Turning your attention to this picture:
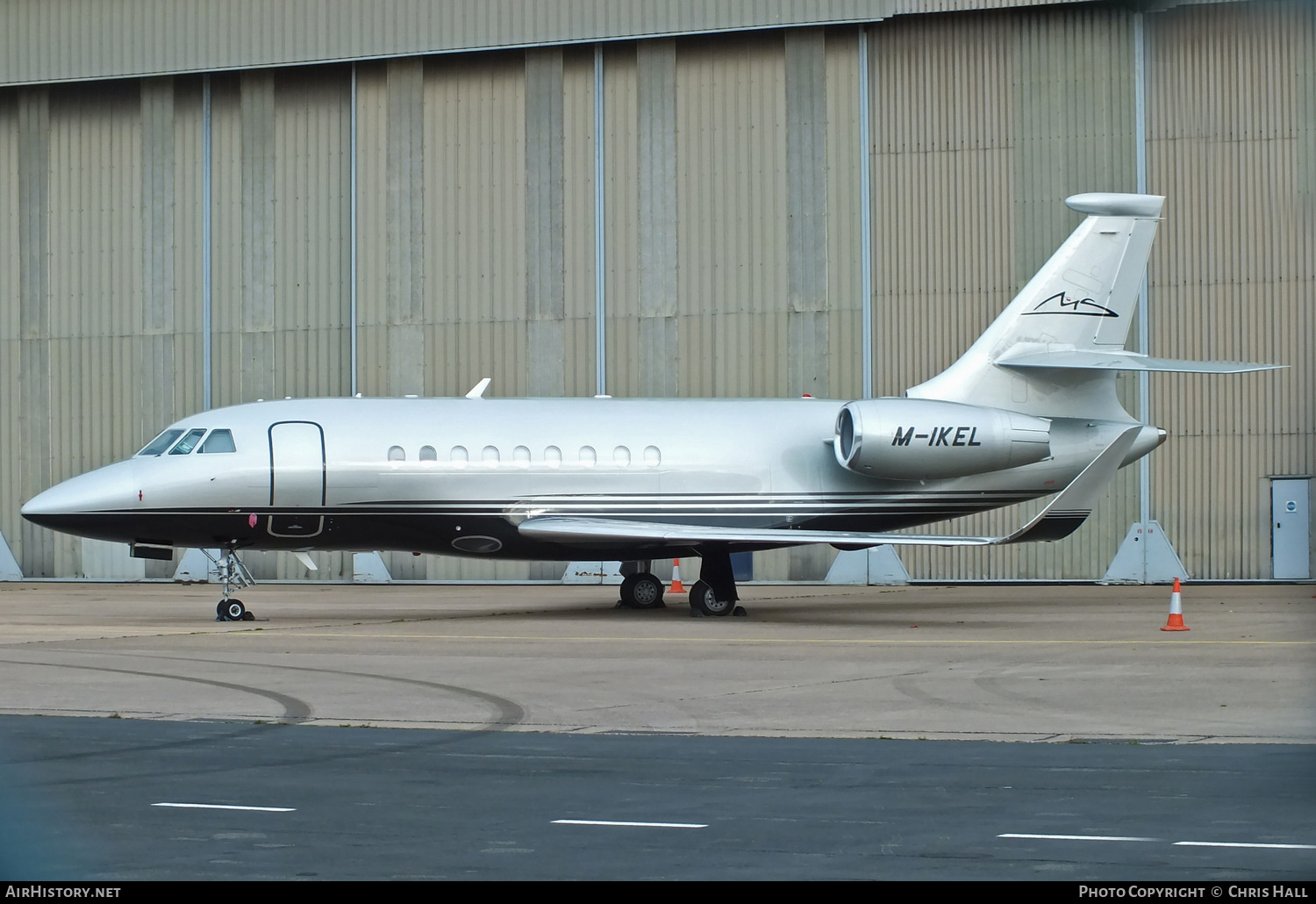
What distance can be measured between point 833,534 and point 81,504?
10.8 m

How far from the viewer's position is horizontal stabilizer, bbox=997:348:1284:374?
2344 centimetres

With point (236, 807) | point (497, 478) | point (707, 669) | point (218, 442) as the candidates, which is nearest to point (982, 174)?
point (497, 478)

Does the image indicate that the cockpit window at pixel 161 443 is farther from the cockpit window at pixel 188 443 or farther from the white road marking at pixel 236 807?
the white road marking at pixel 236 807

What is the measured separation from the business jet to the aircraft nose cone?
3 centimetres

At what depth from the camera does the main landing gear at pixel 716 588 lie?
2361 cm

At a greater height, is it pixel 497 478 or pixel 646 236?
pixel 646 236

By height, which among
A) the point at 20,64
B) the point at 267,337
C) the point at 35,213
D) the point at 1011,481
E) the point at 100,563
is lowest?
the point at 100,563

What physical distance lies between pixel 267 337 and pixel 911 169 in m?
16.2

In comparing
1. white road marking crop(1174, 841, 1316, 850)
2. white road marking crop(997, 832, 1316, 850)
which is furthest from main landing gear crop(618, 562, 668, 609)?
white road marking crop(1174, 841, 1316, 850)

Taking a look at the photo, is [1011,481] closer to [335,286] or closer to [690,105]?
[690,105]

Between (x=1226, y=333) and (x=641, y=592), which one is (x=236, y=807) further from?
(x=1226, y=333)

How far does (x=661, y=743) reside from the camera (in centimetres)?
1063

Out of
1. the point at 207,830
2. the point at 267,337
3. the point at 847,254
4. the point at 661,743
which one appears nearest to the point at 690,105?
the point at 847,254

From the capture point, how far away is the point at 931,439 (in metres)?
24.3
